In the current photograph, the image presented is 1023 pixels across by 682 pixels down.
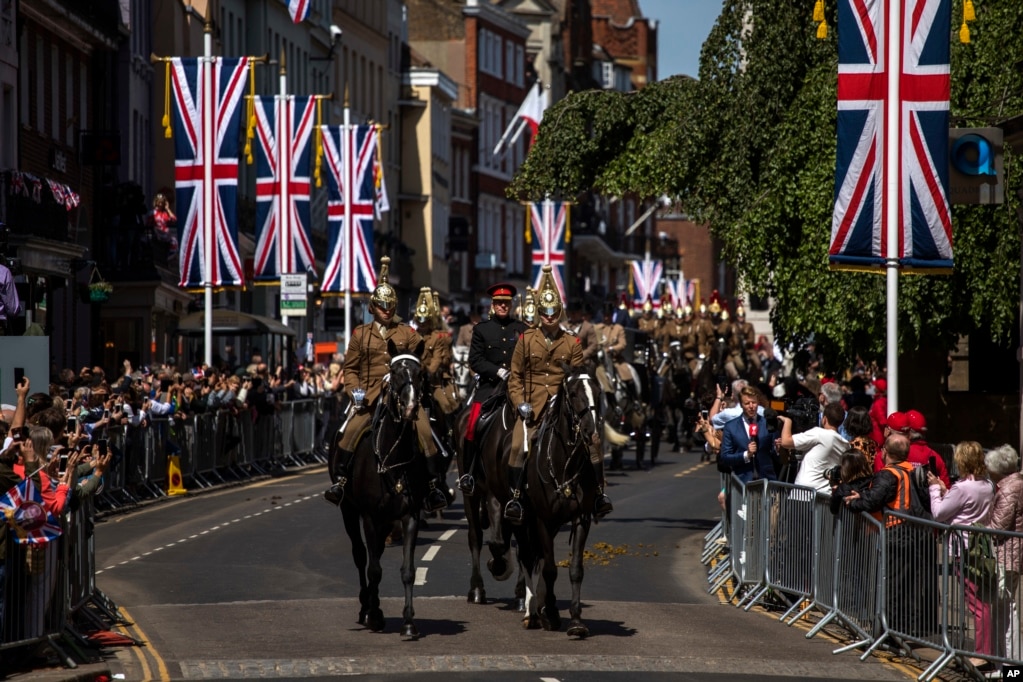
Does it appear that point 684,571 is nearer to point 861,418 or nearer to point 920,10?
point 861,418

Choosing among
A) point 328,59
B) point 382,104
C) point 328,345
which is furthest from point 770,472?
point 382,104

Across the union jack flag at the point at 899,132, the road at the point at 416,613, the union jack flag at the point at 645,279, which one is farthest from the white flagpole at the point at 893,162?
the union jack flag at the point at 645,279

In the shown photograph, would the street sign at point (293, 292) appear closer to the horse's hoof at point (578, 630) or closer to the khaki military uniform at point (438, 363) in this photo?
the khaki military uniform at point (438, 363)

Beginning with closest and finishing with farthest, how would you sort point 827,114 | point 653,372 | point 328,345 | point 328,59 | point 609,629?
point 609,629, point 827,114, point 653,372, point 328,345, point 328,59

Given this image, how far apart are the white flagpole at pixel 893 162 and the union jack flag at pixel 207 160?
51.8ft

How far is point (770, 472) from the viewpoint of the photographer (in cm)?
2038

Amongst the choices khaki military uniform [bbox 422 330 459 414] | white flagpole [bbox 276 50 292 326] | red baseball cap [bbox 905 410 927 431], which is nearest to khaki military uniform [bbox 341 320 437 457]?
red baseball cap [bbox 905 410 927 431]

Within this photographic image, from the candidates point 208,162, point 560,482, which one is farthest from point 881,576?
point 208,162

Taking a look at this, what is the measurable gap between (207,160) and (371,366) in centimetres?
1822

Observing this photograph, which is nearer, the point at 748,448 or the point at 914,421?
the point at 914,421

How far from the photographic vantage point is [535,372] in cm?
1659

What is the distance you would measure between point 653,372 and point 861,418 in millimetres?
23329

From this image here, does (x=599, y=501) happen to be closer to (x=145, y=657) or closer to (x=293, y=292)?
(x=145, y=657)

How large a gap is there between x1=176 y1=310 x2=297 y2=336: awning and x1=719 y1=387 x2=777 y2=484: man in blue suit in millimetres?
21229
